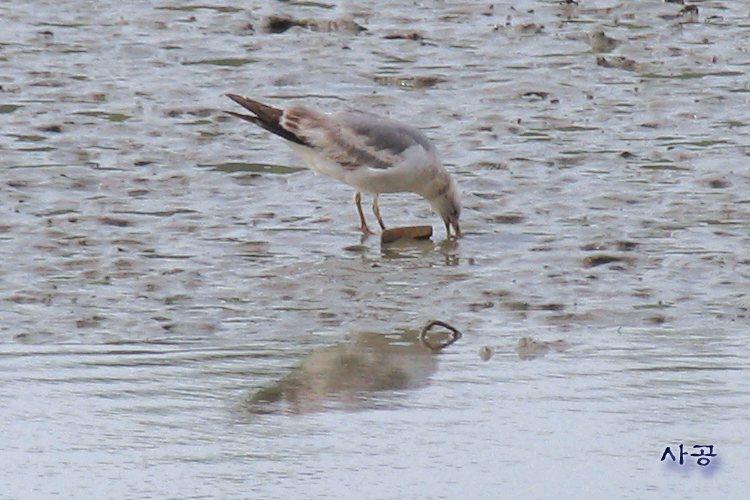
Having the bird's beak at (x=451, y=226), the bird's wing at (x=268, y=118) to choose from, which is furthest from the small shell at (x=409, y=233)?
the bird's wing at (x=268, y=118)

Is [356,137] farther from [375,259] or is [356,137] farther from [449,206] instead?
[375,259]

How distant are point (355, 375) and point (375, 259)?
6.05ft

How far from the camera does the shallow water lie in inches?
229

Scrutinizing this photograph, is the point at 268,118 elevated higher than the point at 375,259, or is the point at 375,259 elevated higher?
the point at 268,118

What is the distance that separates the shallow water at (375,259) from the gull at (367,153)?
233 mm

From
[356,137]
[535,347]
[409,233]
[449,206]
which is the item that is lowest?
[409,233]

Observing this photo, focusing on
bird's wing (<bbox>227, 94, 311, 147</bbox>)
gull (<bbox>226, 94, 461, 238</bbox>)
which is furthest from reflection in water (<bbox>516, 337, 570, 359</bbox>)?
bird's wing (<bbox>227, 94, 311, 147</bbox>)

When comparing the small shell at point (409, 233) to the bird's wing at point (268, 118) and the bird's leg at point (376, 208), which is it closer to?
the bird's leg at point (376, 208)

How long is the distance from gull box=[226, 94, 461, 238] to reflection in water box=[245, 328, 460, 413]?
1820mm

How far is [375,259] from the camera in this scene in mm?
8414

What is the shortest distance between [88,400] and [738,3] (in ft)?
26.4

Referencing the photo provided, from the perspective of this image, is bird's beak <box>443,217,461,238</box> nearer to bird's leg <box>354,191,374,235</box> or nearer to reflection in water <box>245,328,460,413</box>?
bird's leg <box>354,191,374,235</box>

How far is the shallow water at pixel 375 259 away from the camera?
582 centimetres

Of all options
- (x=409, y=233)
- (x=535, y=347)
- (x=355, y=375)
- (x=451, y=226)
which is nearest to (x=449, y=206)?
(x=451, y=226)
